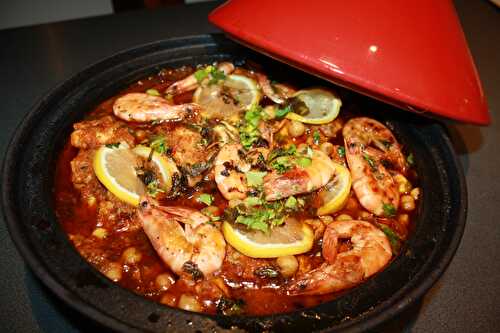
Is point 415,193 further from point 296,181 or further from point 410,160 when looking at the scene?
point 296,181

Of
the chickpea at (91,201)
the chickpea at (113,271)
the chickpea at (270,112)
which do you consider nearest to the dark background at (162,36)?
the chickpea at (113,271)

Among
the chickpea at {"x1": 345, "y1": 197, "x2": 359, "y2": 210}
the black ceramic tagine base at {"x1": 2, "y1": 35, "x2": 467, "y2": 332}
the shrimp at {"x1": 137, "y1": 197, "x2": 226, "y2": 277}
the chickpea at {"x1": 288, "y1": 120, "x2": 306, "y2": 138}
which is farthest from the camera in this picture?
the chickpea at {"x1": 288, "y1": 120, "x2": 306, "y2": 138}

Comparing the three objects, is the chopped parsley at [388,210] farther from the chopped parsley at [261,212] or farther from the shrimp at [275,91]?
the shrimp at [275,91]

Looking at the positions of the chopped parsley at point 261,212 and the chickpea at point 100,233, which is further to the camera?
the chickpea at point 100,233

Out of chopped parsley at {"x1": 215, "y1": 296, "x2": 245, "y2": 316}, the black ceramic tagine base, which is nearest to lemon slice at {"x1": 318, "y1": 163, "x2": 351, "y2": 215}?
the black ceramic tagine base

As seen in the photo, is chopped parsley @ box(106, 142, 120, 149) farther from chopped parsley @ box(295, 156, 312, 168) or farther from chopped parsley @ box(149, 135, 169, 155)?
chopped parsley @ box(295, 156, 312, 168)

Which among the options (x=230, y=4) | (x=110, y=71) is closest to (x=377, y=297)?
(x=230, y=4)
